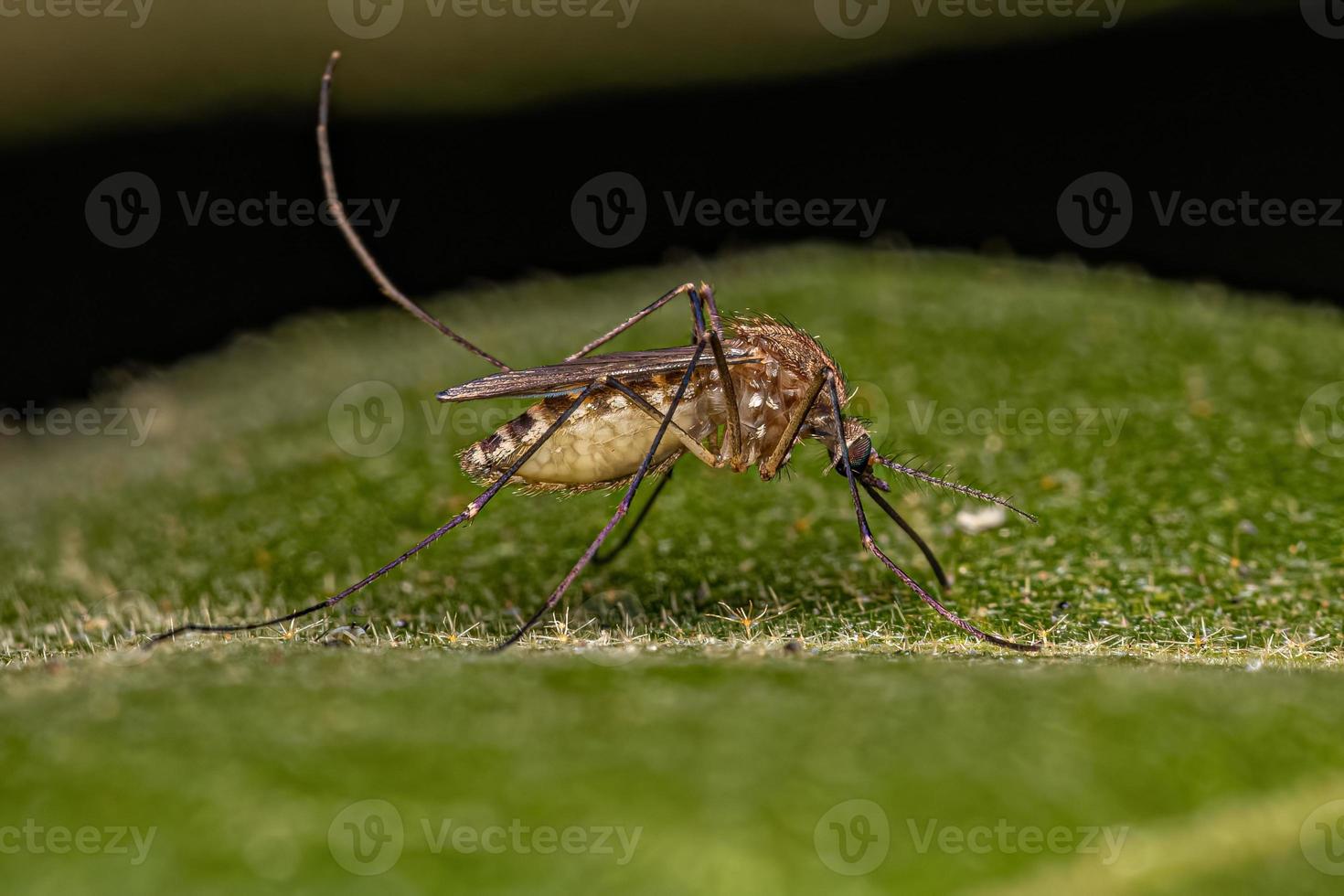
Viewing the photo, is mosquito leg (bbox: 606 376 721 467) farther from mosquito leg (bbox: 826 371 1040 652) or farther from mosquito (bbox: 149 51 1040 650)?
mosquito leg (bbox: 826 371 1040 652)

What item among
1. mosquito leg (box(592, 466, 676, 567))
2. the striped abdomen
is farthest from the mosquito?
mosquito leg (box(592, 466, 676, 567))

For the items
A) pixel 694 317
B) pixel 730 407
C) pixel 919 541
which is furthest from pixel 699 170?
pixel 919 541

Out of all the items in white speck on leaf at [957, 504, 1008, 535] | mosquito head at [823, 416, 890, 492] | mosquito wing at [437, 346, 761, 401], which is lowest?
white speck on leaf at [957, 504, 1008, 535]

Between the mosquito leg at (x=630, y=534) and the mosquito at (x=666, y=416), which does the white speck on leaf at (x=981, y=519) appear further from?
the mosquito leg at (x=630, y=534)

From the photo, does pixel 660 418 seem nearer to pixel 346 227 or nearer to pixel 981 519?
pixel 346 227

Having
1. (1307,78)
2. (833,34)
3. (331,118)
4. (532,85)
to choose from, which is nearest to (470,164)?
(331,118)

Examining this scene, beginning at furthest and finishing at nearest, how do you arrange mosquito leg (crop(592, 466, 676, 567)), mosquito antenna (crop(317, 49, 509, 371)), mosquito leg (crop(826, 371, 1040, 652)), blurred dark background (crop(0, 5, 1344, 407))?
blurred dark background (crop(0, 5, 1344, 407)), mosquito leg (crop(592, 466, 676, 567)), mosquito antenna (crop(317, 49, 509, 371)), mosquito leg (crop(826, 371, 1040, 652))

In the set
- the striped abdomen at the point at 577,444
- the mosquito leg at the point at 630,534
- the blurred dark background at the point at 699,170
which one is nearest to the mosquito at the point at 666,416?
the striped abdomen at the point at 577,444
